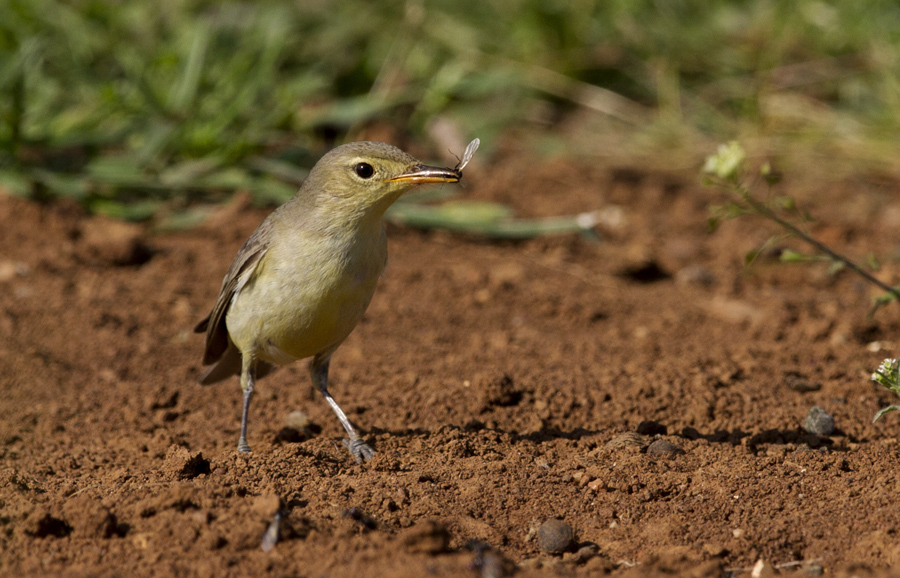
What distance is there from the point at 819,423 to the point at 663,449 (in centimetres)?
88

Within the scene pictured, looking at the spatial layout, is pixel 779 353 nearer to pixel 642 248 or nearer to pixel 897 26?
pixel 642 248

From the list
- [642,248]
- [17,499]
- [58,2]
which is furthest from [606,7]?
[17,499]

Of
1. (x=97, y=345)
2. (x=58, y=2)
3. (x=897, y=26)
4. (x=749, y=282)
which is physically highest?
(x=58, y=2)

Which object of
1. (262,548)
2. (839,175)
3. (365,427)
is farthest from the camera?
(839,175)

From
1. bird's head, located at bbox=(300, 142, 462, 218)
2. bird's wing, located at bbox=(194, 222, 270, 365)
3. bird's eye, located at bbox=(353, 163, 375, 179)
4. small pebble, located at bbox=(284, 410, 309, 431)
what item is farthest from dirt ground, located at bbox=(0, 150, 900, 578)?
bird's eye, located at bbox=(353, 163, 375, 179)

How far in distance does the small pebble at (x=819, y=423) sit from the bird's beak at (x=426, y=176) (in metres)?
2.10

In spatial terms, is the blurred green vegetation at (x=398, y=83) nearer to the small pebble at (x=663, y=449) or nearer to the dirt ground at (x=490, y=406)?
the dirt ground at (x=490, y=406)

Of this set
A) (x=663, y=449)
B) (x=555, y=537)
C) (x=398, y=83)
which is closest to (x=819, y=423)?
(x=663, y=449)

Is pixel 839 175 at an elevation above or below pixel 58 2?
below

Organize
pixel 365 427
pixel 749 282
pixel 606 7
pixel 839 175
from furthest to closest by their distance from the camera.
A: pixel 606 7 → pixel 839 175 → pixel 749 282 → pixel 365 427

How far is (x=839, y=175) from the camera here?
9.97 meters

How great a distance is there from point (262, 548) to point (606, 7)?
9119 mm

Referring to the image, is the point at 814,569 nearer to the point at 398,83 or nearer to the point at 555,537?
the point at 555,537

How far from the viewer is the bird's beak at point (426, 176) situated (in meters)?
4.92
